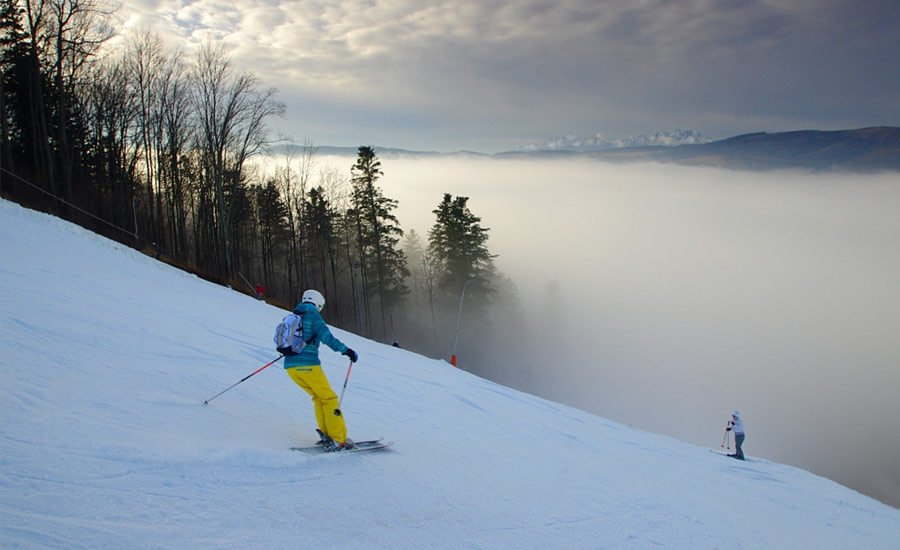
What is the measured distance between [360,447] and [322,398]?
0.93 metres

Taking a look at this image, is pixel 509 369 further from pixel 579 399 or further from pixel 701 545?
pixel 701 545

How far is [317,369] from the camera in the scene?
6.43 m

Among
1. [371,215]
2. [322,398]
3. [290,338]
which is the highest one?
[371,215]

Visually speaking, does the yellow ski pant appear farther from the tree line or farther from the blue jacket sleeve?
the tree line

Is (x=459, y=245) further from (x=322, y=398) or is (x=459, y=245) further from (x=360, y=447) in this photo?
(x=322, y=398)

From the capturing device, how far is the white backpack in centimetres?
632

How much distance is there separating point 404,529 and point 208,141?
34300mm

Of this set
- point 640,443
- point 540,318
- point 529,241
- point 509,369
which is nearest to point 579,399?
point 509,369

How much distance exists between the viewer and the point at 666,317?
118125 millimetres

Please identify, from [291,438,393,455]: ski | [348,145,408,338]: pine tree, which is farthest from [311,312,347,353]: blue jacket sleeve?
[348,145,408,338]: pine tree

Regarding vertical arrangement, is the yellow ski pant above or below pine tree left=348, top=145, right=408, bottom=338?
below

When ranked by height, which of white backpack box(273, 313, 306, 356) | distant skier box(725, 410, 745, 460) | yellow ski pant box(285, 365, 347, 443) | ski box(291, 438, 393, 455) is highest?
white backpack box(273, 313, 306, 356)

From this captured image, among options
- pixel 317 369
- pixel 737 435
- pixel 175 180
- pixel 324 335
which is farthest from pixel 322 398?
pixel 175 180

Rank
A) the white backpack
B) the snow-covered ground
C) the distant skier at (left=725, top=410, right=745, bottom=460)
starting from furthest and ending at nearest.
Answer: the distant skier at (left=725, top=410, right=745, bottom=460)
the white backpack
the snow-covered ground
